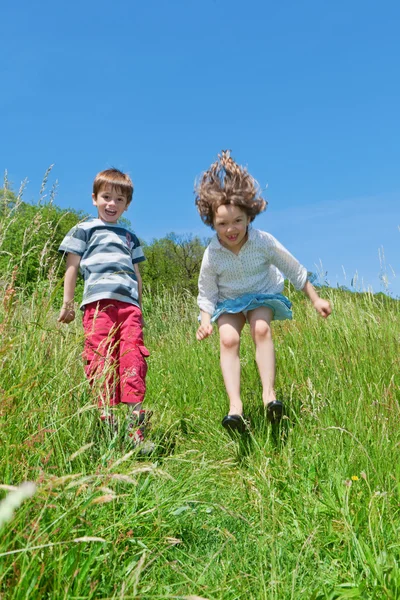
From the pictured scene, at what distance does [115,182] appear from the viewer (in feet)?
14.3

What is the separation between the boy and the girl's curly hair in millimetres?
666

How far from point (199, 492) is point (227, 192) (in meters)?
2.04

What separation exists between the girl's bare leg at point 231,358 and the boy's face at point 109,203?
1.16 meters

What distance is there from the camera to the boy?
4000 millimetres

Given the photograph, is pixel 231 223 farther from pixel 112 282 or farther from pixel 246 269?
pixel 112 282

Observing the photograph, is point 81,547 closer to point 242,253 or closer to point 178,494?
point 178,494

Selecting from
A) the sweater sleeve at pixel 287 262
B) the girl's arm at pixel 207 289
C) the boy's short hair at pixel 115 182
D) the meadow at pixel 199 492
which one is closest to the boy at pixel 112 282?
the boy's short hair at pixel 115 182

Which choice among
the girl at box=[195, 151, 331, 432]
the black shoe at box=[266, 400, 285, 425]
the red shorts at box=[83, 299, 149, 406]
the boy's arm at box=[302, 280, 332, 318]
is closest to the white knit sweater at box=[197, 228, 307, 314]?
the girl at box=[195, 151, 331, 432]

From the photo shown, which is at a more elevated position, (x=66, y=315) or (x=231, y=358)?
(x=66, y=315)

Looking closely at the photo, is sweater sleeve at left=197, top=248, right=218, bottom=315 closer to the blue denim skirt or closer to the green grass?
the blue denim skirt

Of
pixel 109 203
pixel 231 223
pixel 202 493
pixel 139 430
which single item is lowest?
pixel 202 493

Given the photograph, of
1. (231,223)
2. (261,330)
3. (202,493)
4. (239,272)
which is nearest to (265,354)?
(261,330)

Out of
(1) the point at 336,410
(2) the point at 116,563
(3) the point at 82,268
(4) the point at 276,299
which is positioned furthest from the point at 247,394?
(2) the point at 116,563

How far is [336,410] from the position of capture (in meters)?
3.40
